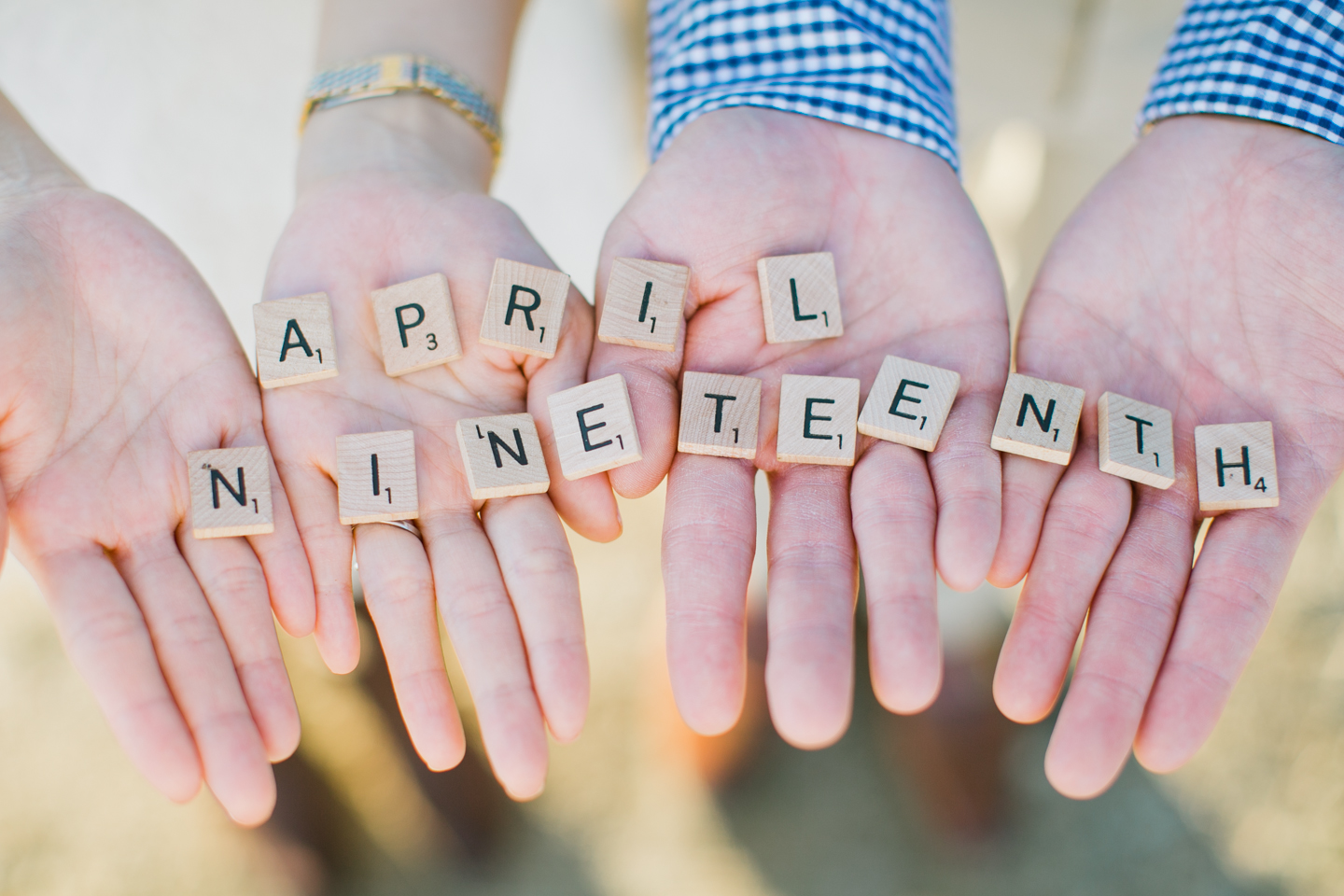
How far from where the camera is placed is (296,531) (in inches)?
71.8

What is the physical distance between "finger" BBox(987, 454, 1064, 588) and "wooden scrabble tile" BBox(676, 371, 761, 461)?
563 mm

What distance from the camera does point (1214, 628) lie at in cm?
166

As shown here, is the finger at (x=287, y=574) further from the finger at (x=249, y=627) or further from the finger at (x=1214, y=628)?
the finger at (x=1214, y=628)

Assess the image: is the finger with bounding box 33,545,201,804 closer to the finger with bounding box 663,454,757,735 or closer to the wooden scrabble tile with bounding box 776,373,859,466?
the finger with bounding box 663,454,757,735

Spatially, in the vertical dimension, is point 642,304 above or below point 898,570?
A: above

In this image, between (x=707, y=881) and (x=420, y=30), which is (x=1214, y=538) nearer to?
(x=707, y=881)

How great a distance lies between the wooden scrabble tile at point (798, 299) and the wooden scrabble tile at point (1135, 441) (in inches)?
25.4

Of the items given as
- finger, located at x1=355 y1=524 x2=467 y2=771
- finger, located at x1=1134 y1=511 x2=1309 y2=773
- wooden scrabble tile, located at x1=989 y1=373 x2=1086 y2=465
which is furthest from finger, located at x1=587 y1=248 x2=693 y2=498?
finger, located at x1=1134 y1=511 x2=1309 y2=773

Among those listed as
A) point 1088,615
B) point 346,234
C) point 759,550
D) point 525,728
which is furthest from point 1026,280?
point 525,728

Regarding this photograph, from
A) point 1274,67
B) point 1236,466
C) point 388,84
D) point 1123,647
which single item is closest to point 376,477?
point 388,84

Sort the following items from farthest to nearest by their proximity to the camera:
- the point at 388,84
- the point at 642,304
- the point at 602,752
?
the point at 602,752 → the point at 388,84 → the point at 642,304

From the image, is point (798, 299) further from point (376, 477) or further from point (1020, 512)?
point (376, 477)

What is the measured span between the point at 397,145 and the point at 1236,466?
2.30 meters

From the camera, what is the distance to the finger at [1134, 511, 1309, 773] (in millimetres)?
1582
